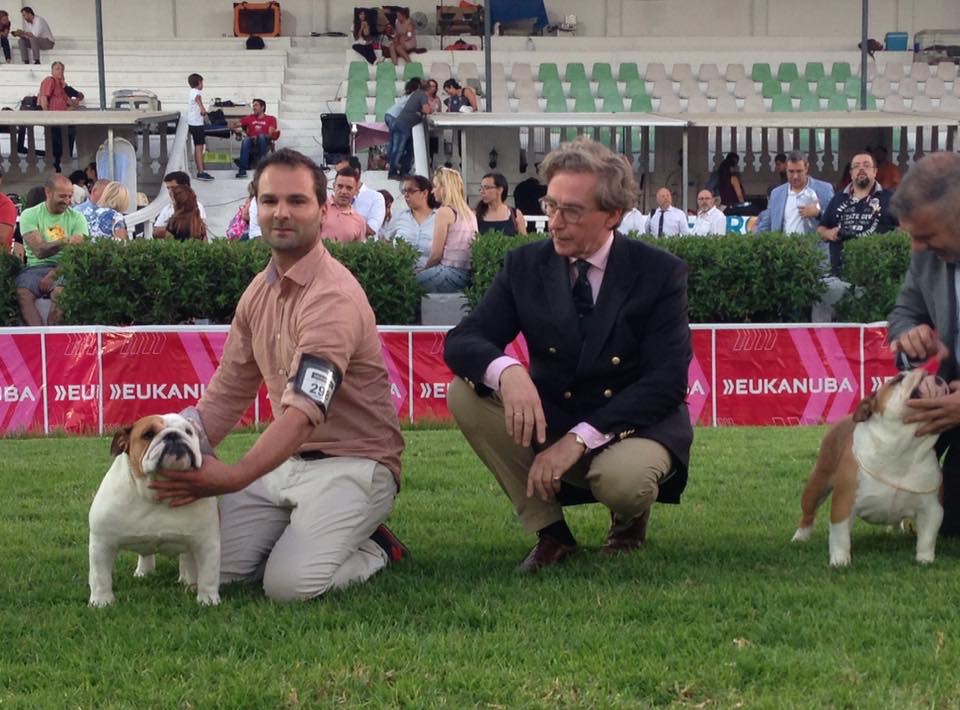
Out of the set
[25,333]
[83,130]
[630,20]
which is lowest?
[25,333]

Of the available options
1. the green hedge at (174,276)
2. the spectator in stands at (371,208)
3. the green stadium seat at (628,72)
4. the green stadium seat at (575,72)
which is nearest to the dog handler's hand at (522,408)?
the green hedge at (174,276)

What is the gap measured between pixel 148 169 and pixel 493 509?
18655mm

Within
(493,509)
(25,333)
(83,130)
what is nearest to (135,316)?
(25,333)

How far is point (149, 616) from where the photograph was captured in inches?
183

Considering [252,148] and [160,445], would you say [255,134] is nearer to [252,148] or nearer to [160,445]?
[252,148]

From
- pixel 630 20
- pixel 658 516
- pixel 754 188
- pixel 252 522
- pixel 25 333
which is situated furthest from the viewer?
pixel 630 20

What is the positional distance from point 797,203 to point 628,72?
20.4 metres

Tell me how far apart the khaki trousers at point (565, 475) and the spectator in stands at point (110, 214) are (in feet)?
27.1

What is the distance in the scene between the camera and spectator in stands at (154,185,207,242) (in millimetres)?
13430

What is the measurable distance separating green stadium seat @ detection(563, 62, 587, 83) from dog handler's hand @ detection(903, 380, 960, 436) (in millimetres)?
27525

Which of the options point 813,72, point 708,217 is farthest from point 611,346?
point 813,72

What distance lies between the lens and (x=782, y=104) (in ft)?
103

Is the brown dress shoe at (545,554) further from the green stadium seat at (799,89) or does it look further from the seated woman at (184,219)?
the green stadium seat at (799,89)

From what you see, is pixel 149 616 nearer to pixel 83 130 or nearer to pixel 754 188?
pixel 83 130
